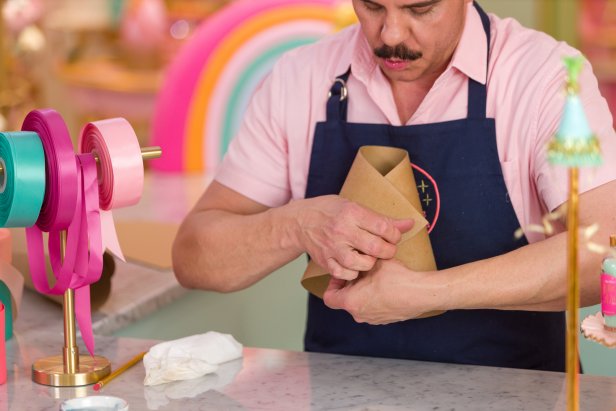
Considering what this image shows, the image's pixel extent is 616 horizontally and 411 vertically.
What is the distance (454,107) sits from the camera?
185cm

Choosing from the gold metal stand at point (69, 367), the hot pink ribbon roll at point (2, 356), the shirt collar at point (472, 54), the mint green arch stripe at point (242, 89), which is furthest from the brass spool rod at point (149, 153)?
the mint green arch stripe at point (242, 89)

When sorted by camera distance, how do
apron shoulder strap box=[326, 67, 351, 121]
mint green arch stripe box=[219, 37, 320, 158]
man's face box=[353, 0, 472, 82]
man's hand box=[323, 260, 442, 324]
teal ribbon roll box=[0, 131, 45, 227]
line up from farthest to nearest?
mint green arch stripe box=[219, 37, 320, 158]
apron shoulder strap box=[326, 67, 351, 121]
man's face box=[353, 0, 472, 82]
man's hand box=[323, 260, 442, 324]
teal ribbon roll box=[0, 131, 45, 227]

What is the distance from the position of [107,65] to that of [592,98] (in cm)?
459

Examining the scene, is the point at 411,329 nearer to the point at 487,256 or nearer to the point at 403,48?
the point at 487,256

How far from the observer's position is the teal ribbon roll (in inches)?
57.7

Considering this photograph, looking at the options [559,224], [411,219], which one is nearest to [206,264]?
[411,219]

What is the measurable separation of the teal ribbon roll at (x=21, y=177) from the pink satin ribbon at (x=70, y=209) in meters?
0.02

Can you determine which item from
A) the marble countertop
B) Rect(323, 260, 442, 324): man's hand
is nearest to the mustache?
Rect(323, 260, 442, 324): man's hand

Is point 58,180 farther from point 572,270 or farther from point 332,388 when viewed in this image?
point 572,270

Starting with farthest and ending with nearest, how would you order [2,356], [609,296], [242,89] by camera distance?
[242,89] < [2,356] < [609,296]

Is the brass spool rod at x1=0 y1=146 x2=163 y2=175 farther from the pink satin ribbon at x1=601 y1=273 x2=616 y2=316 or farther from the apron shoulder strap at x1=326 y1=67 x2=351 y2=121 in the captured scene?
the pink satin ribbon at x1=601 y1=273 x2=616 y2=316

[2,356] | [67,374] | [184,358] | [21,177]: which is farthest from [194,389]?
[21,177]

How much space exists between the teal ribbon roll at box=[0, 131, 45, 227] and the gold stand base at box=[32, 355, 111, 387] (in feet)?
0.80

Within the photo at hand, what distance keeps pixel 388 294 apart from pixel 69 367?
50 cm
